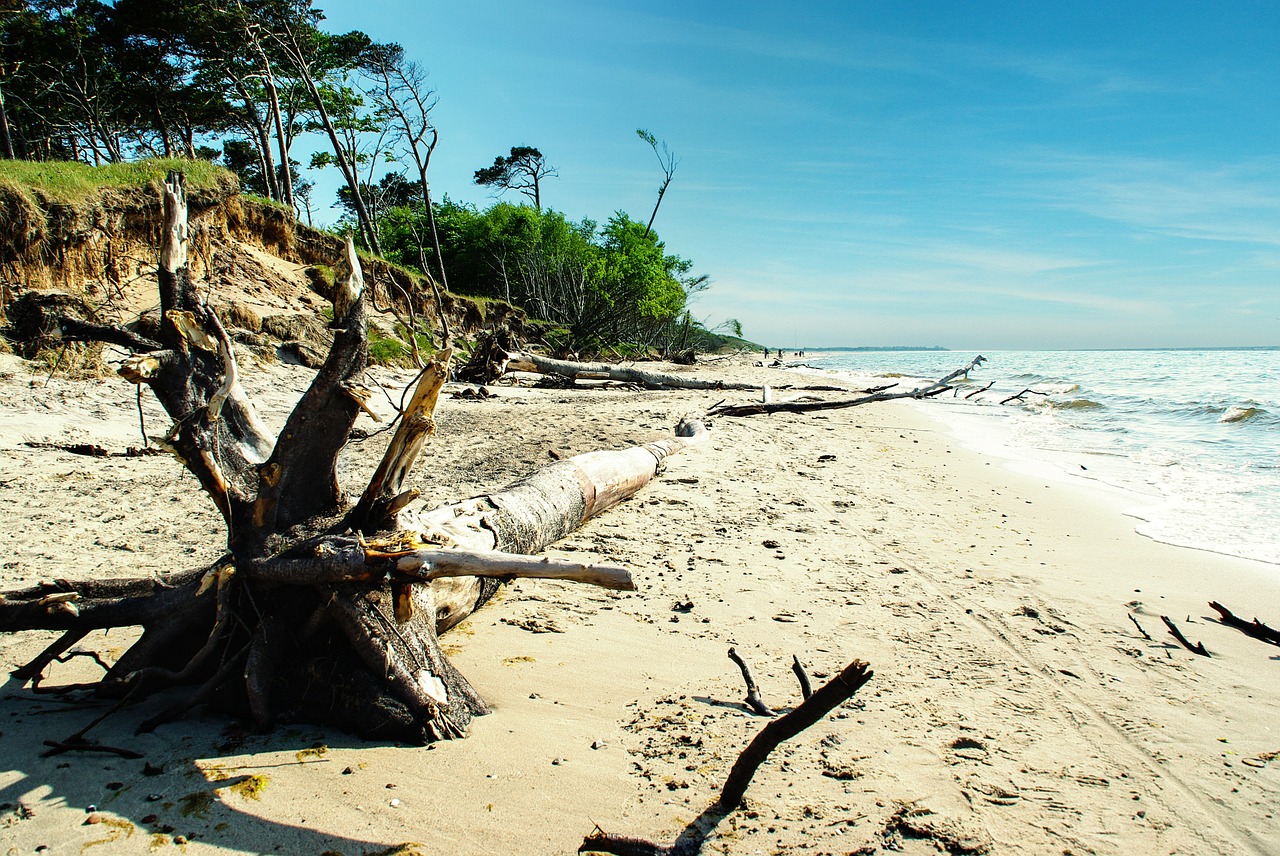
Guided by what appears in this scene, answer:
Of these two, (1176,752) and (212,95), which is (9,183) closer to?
(1176,752)

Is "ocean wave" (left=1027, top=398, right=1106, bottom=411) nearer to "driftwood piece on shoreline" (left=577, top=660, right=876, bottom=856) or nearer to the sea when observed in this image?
the sea

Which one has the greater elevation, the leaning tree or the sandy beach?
the leaning tree

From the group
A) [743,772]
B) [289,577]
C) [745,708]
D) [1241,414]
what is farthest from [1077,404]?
[289,577]

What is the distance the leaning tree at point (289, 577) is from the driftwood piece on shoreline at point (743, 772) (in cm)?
75

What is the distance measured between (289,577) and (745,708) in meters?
1.86

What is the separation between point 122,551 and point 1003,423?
48.5ft

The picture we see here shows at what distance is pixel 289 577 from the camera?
2.60 metres

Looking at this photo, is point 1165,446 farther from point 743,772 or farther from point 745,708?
point 743,772

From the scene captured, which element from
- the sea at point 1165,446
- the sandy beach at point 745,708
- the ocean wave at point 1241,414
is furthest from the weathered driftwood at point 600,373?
the sandy beach at point 745,708

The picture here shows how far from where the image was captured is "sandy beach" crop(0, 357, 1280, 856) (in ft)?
6.79

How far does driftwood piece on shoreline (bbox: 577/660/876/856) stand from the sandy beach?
0.06 metres

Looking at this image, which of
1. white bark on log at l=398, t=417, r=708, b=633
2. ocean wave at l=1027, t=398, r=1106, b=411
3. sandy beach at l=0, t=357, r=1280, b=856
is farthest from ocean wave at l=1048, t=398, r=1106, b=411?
white bark on log at l=398, t=417, r=708, b=633

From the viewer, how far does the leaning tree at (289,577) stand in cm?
252

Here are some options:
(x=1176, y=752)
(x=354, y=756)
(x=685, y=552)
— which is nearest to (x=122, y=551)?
(x=354, y=756)
